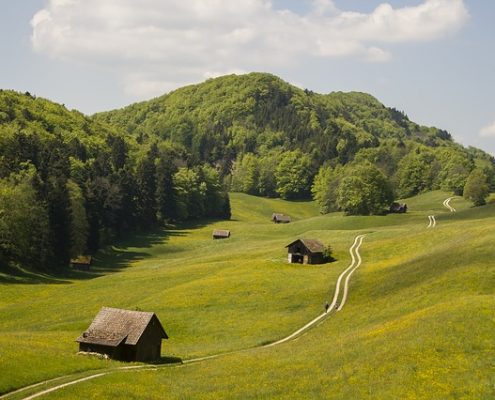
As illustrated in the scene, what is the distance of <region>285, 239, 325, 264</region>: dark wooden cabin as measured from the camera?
99250mm

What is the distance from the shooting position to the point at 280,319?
68.8m

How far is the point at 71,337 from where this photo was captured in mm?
63719

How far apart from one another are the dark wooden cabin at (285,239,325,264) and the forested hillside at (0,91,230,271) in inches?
1678

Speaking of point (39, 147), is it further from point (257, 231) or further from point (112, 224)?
point (257, 231)

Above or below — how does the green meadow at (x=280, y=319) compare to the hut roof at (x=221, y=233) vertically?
below

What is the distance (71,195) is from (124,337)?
77.9 meters

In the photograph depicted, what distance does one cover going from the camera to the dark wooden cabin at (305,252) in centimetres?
9925

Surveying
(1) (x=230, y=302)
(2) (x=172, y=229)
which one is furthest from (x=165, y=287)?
(2) (x=172, y=229)

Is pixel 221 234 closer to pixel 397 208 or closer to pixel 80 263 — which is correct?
pixel 80 263

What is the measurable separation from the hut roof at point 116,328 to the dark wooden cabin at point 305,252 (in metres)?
45.0

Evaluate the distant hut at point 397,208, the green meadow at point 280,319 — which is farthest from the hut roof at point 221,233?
the distant hut at point 397,208

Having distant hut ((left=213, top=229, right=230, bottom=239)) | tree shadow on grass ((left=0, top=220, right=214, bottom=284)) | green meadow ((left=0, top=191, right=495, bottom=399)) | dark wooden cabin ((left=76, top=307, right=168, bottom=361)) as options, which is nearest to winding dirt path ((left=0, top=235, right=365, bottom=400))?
green meadow ((left=0, top=191, right=495, bottom=399))

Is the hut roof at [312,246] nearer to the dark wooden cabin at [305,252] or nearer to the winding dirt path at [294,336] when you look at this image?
the dark wooden cabin at [305,252]

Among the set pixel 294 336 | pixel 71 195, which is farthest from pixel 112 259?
pixel 294 336
